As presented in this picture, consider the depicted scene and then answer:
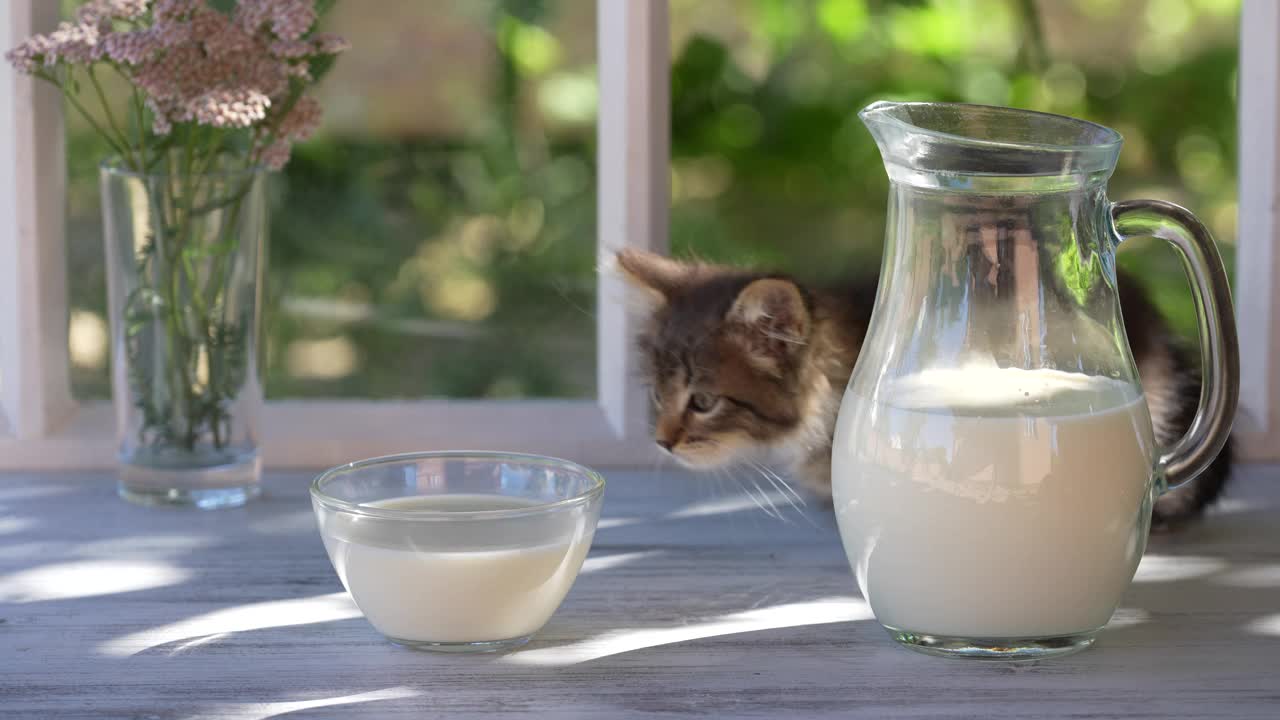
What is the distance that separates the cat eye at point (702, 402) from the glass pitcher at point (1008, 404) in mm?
440

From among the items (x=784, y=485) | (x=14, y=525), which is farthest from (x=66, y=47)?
(x=784, y=485)

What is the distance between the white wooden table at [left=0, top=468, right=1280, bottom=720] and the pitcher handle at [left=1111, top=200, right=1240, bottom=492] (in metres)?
0.13

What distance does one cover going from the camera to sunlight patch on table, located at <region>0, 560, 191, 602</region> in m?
1.05

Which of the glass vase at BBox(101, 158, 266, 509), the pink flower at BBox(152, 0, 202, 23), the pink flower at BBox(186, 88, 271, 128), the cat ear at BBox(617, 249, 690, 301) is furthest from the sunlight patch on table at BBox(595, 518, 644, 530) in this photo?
the pink flower at BBox(152, 0, 202, 23)

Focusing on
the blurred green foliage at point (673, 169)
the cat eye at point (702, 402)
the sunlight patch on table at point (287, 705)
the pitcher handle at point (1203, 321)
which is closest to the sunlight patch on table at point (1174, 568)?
the pitcher handle at point (1203, 321)

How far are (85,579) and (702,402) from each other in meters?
0.57

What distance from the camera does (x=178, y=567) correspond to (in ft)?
3.65

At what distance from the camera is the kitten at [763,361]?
124 centimetres

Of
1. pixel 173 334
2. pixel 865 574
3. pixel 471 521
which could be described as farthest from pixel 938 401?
pixel 173 334

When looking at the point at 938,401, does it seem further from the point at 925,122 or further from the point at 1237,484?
the point at 1237,484

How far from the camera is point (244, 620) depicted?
3.26 ft

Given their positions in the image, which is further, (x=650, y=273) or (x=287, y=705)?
(x=650, y=273)

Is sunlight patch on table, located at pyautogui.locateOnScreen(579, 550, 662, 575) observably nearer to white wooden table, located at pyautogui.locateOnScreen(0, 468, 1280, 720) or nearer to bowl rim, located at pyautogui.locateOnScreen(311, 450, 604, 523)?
white wooden table, located at pyautogui.locateOnScreen(0, 468, 1280, 720)

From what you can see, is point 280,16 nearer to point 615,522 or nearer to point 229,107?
point 229,107
